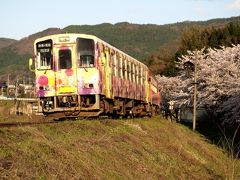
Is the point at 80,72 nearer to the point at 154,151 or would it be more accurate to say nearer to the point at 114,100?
A: the point at 114,100

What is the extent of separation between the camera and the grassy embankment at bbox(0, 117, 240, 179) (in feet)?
25.7

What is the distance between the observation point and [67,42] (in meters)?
18.9

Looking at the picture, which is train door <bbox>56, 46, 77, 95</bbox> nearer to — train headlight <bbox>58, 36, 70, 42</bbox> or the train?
the train

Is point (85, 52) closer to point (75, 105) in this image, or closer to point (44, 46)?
point (44, 46)

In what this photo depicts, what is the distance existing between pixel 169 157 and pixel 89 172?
650cm

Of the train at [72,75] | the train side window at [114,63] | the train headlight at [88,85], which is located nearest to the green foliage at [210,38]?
the train side window at [114,63]

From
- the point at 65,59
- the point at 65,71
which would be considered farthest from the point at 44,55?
the point at 65,71

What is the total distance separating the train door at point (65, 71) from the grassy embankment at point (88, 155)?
313cm

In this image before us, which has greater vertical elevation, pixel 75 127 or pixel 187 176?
pixel 75 127

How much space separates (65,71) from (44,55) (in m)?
1.28

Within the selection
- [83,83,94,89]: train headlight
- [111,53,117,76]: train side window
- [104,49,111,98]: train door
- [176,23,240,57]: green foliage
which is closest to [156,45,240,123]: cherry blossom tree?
[176,23,240,57]: green foliage

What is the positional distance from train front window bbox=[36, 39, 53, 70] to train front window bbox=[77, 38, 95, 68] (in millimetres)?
1247

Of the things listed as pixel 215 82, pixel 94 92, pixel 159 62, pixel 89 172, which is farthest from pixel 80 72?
pixel 159 62

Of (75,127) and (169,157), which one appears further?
(169,157)
